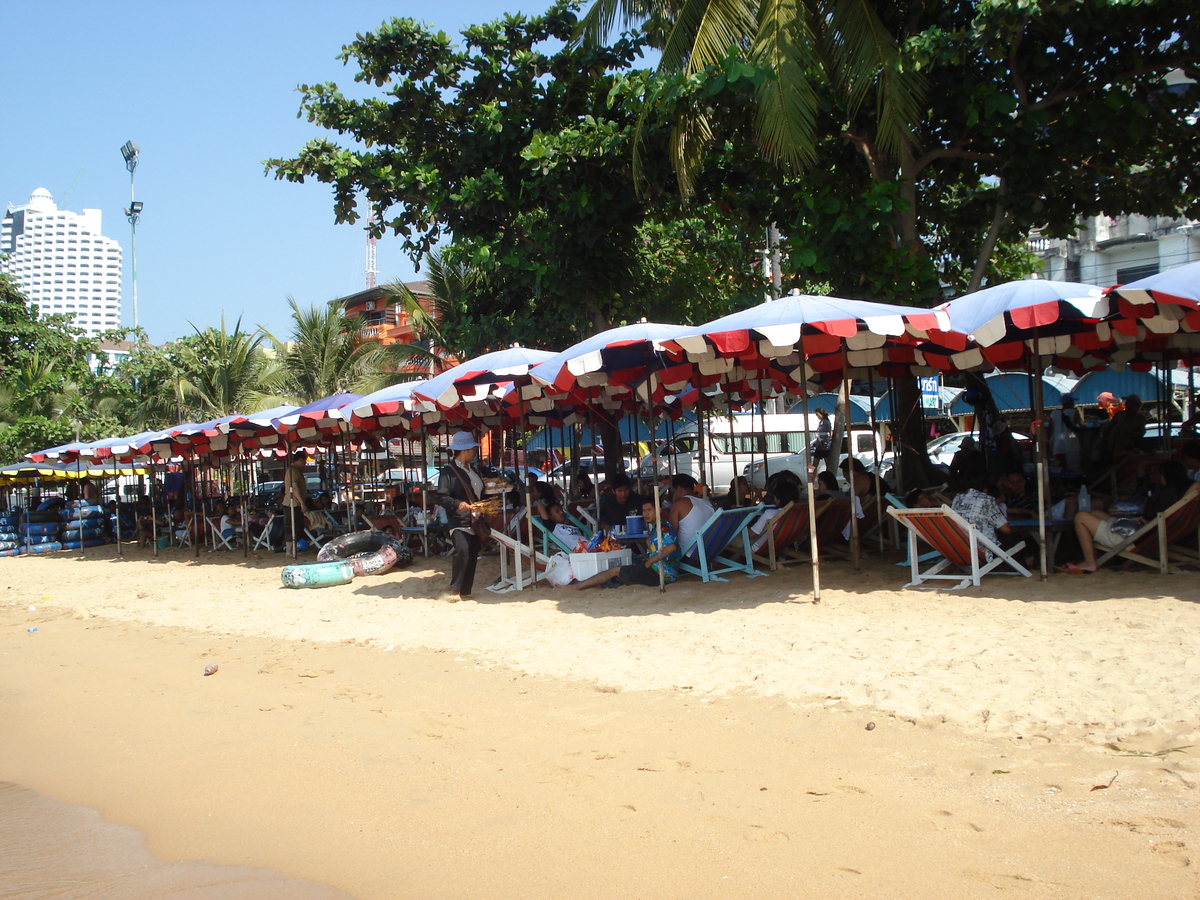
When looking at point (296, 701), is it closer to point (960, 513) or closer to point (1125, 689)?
point (1125, 689)

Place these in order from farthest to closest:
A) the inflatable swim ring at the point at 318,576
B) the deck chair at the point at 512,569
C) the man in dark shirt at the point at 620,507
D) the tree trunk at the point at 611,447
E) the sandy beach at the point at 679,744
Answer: the tree trunk at the point at 611,447
the inflatable swim ring at the point at 318,576
the man in dark shirt at the point at 620,507
the deck chair at the point at 512,569
the sandy beach at the point at 679,744

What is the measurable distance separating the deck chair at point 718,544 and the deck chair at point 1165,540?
2.98 meters

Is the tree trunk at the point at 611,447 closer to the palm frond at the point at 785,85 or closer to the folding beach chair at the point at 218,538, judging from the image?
the palm frond at the point at 785,85

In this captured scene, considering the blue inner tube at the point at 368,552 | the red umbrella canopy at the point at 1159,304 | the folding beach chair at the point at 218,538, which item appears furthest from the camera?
the folding beach chair at the point at 218,538

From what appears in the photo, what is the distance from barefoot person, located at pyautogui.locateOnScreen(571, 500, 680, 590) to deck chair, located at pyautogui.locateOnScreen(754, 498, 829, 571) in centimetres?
95

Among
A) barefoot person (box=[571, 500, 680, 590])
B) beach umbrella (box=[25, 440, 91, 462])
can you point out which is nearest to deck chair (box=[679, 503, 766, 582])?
barefoot person (box=[571, 500, 680, 590])

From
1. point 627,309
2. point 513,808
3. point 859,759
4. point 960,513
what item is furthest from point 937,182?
point 513,808

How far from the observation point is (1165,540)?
707 centimetres

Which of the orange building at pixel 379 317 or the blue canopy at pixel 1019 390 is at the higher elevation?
the orange building at pixel 379 317

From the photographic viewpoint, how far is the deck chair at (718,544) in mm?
8617

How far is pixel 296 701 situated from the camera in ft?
19.5

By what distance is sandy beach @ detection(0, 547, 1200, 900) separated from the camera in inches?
129

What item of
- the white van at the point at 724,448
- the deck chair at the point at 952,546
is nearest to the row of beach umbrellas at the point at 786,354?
the deck chair at the point at 952,546

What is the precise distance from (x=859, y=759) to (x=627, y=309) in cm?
1119
